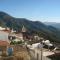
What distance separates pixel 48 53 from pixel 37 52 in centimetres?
111

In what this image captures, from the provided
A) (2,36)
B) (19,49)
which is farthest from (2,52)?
(2,36)

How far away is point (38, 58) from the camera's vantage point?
19.3 metres

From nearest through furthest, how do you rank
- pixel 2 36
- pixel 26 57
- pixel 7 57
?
1. pixel 7 57
2. pixel 26 57
3. pixel 2 36

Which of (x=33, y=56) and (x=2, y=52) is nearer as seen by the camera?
(x=2, y=52)

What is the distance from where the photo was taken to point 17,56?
635 inches

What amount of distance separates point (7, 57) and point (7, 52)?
2.06 meters

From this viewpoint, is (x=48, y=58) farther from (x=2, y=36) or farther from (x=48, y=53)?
(x=2, y=36)

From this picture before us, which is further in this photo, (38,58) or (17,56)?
(38,58)

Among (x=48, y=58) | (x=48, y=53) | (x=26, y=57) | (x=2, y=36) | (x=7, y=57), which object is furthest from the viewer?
(x=2, y=36)

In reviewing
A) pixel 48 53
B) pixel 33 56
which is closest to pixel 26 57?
pixel 33 56

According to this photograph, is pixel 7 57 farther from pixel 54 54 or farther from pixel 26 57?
pixel 54 54

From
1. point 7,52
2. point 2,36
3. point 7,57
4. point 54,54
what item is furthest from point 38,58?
point 2,36

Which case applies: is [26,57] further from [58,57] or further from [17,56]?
[58,57]

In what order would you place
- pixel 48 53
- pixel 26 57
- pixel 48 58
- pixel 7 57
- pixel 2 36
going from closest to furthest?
1. pixel 7 57
2. pixel 26 57
3. pixel 48 58
4. pixel 48 53
5. pixel 2 36
